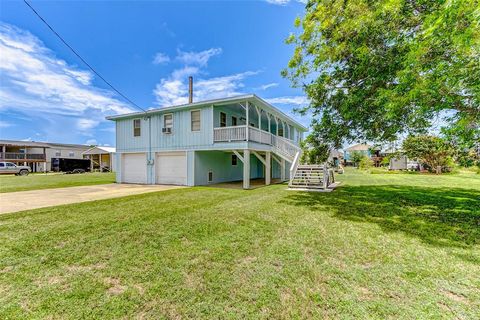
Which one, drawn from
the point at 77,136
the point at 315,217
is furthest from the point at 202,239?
the point at 77,136

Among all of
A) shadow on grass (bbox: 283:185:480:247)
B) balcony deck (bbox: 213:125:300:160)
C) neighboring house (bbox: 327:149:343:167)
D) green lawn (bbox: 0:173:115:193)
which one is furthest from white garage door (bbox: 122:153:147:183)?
neighboring house (bbox: 327:149:343:167)

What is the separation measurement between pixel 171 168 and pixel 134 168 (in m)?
3.20

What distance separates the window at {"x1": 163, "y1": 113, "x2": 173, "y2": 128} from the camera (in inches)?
529

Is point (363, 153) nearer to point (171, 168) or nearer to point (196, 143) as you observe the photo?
point (196, 143)

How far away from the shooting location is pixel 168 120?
1357 cm

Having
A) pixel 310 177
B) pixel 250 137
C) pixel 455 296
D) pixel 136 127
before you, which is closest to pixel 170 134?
pixel 136 127

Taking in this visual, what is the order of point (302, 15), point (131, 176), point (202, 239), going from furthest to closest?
1. point (131, 176)
2. point (302, 15)
3. point (202, 239)

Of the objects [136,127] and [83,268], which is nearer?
[83,268]

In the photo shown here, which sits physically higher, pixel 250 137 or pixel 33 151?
pixel 33 151

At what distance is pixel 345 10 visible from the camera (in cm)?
780

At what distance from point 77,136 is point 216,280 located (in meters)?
63.5

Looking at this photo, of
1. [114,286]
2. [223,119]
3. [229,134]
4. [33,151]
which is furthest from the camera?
[33,151]

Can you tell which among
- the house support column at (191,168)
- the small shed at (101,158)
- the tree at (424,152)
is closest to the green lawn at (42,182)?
the house support column at (191,168)

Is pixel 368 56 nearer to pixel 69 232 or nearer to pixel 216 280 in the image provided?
pixel 216 280
